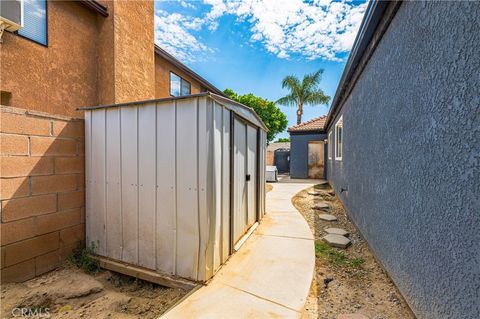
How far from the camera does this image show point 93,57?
6.39 metres

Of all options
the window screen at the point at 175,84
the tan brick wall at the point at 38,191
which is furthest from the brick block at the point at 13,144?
the window screen at the point at 175,84

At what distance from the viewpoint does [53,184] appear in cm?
303

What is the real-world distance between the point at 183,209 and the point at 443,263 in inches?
96.7

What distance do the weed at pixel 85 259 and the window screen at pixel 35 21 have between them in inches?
197

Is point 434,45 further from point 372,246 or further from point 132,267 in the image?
point 132,267

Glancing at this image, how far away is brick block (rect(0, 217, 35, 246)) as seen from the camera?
2.57 m

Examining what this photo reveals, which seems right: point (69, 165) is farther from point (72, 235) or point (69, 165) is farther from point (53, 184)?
point (72, 235)

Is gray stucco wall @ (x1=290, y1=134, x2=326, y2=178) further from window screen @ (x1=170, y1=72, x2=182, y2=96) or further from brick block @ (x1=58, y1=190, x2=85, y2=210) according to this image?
brick block @ (x1=58, y1=190, x2=85, y2=210)

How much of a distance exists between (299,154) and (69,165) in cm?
1192

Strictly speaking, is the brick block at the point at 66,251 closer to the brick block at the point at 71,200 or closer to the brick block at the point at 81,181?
the brick block at the point at 71,200

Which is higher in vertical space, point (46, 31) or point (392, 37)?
point (46, 31)

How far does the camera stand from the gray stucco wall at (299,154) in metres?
13.2

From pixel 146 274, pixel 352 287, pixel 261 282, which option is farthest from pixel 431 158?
pixel 146 274

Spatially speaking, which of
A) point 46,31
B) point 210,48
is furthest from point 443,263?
point 210,48
